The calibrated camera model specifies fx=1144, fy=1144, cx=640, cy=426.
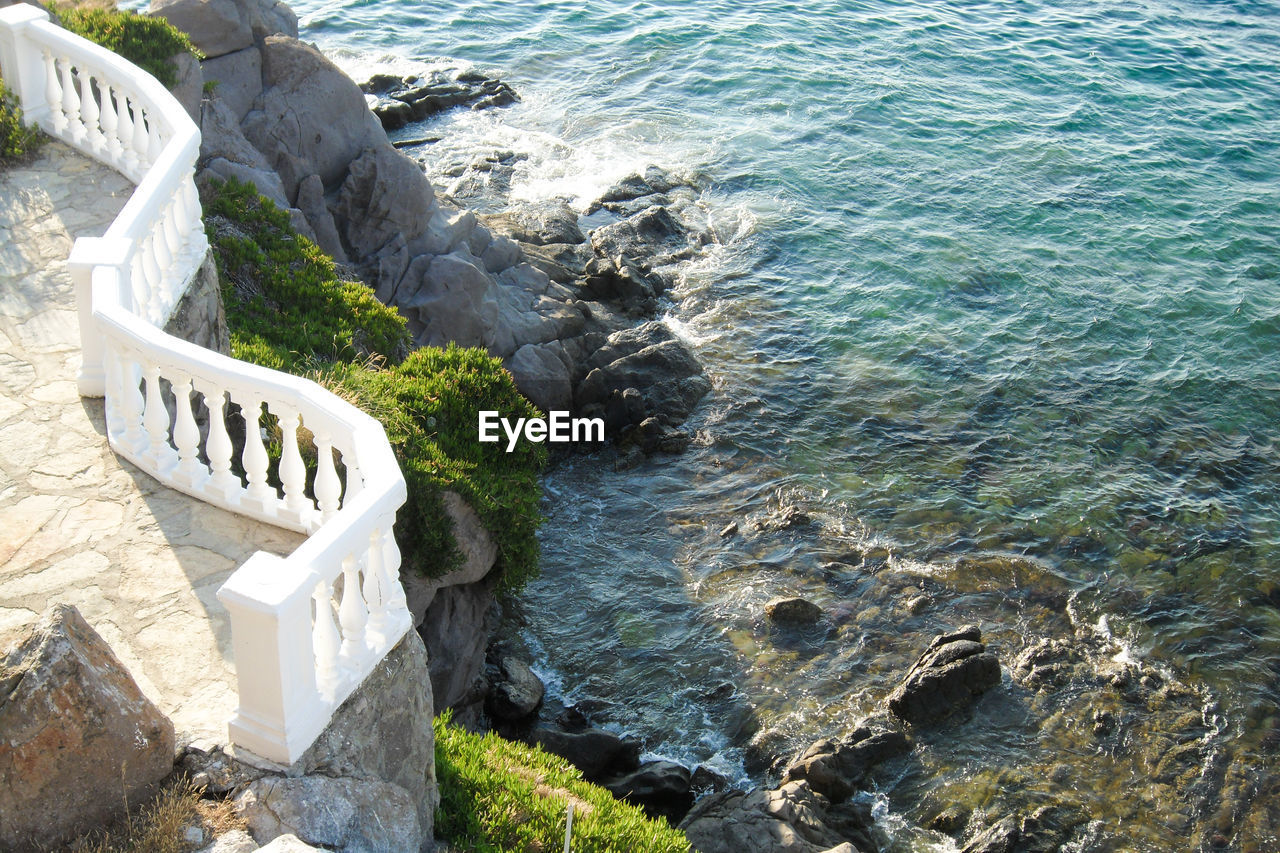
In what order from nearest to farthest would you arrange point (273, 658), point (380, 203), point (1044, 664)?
point (273, 658), point (1044, 664), point (380, 203)

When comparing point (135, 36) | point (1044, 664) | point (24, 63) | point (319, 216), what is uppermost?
point (24, 63)

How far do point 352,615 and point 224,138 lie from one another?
15.1m

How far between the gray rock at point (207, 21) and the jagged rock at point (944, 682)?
17.2 metres

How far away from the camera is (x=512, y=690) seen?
14766mm

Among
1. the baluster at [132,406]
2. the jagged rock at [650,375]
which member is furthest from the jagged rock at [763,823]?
the jagged rock at [650,375]

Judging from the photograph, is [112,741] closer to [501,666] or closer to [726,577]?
[501,666]

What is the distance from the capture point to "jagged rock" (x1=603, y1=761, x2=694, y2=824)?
1348cm

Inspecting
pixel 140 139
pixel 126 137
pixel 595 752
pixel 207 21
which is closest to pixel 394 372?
pixel 140 139

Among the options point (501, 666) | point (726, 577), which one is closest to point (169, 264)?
point (501, 666)

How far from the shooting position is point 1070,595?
648 inches

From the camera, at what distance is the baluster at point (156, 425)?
9.16 m

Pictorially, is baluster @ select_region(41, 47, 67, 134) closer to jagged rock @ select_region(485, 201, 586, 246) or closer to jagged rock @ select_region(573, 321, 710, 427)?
jagged rock @ select_region(573, 321, 710, 427)

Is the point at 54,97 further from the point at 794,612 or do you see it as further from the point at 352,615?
the point at 794,612

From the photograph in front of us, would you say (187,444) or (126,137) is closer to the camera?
(187,444)
